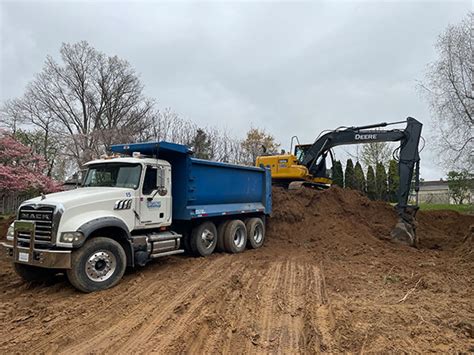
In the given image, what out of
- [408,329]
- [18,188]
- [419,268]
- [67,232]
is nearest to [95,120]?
[18,188]

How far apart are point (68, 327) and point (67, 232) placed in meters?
1.86

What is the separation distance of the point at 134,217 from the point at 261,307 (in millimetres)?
3443

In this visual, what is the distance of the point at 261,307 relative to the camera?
5.32m

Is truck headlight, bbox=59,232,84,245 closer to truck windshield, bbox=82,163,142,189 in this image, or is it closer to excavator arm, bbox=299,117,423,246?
truck windshield, bbox=82,163,142,189

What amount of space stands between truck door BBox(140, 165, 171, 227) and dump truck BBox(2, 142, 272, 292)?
2 centimetres

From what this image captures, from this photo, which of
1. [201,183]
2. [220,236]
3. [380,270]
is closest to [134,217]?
[201,183]

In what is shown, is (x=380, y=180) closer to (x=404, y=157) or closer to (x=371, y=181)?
(x=371, y=181)

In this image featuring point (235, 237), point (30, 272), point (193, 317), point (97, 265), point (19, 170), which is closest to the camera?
point (193, 317)

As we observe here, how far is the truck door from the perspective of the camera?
7.66 m

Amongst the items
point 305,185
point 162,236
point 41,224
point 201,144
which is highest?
point 201,144

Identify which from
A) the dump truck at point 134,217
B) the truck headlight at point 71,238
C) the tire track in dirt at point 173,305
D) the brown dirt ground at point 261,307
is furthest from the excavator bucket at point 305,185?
the truck headlight at point 71,238

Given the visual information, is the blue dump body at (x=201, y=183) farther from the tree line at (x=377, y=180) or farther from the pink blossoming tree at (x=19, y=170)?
the tree line at (x=377, y=180)

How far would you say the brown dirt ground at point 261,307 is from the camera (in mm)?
4180

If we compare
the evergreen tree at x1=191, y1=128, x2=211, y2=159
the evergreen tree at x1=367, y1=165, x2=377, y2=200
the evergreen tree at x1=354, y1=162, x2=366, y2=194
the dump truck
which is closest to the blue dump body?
the dump truck
